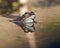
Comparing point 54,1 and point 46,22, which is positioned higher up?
point 54,1

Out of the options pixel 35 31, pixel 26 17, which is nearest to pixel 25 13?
pixel 26 17

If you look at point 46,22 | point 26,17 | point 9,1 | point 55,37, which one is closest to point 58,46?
point 55,37

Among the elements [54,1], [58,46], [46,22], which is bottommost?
[58,46]

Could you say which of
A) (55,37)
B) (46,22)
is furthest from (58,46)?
(46,22)

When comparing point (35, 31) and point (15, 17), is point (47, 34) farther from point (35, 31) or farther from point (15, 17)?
point (15, 17)

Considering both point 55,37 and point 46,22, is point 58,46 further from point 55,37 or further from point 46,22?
point 46,22

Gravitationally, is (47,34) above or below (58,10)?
below
